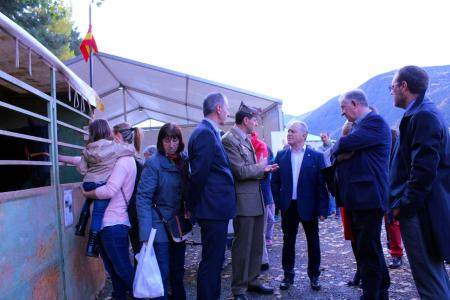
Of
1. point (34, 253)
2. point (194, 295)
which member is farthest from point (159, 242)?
point (194, 295)

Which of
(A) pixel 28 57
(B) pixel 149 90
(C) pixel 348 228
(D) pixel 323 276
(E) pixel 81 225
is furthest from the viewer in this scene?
(B) pixel 149 90

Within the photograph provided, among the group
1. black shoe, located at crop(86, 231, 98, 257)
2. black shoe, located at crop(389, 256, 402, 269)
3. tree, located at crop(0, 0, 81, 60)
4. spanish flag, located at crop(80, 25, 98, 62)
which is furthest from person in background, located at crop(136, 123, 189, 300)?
tree, located at crop(0, 0, 81, 60)

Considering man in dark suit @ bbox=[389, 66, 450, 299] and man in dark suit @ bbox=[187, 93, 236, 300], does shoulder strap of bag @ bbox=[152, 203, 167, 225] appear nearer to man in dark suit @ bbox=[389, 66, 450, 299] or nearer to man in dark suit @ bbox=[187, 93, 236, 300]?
man in dark suit @ bbox=[187, 93, 236, 300]

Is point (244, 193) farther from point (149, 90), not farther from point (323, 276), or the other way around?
point (149, 90)

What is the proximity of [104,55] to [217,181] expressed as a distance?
656 centimetres

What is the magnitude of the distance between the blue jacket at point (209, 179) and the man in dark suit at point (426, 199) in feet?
4.73

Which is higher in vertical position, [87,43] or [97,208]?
[87,43]

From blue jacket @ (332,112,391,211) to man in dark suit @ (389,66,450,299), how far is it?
0.60 meters

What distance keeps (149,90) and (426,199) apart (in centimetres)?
1007

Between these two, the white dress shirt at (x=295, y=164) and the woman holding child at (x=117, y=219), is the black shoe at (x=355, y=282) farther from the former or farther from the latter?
the woman holding child at (x=117, y=219)

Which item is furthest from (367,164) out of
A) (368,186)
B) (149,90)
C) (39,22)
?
(39,22)

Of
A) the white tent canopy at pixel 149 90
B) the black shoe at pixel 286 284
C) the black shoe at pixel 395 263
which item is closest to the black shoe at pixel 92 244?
the black shoe at pixel 286 284

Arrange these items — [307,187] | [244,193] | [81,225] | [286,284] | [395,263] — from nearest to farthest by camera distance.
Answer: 1. [81,225]
2. [244,193]
3. [307,187]
4. [286,284]
5. [395,263]

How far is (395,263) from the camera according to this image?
544 cm
